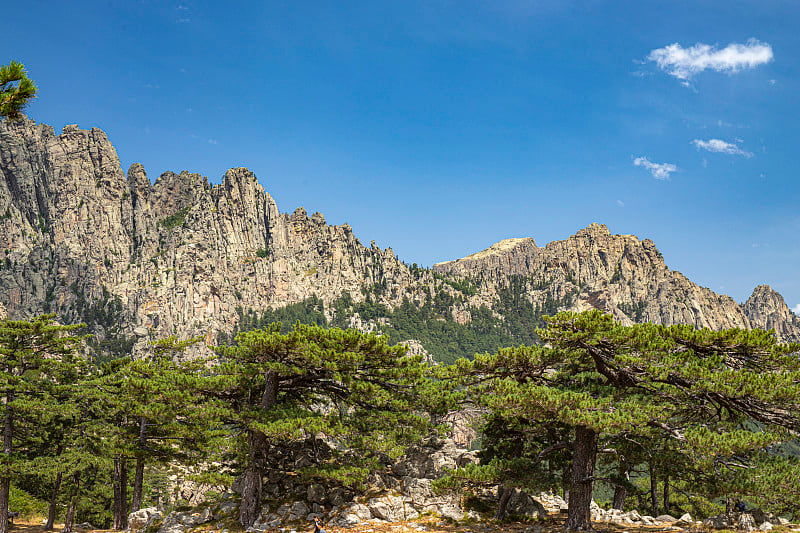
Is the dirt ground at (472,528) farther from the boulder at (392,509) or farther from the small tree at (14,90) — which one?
the small tree at (14,90)

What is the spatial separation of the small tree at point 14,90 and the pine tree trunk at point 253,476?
14164mm

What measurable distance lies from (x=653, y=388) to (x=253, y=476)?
1598cm

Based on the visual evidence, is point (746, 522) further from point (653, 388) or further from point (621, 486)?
point (653, 388)

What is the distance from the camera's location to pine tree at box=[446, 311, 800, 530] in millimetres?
13617

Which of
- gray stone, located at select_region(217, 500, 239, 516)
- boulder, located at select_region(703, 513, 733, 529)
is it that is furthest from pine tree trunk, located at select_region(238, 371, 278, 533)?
boulder, located at select_region(703, 513, 733, 529)

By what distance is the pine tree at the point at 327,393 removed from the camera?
18297mm

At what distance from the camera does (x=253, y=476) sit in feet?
66.4

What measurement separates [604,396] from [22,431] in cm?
2965

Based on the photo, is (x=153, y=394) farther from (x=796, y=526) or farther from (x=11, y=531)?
(x=796, y=526)

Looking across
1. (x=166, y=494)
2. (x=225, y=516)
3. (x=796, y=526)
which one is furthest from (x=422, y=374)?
(x=166, y=494)

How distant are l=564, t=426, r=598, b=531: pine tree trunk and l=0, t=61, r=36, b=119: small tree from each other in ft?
59.4

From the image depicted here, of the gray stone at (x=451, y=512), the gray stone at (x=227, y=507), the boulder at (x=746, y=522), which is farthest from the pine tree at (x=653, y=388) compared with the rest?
the gray stone at (x=227, y=507)

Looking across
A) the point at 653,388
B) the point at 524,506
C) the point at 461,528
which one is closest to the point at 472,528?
the point at 461,528

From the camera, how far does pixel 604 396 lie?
1644 cm
